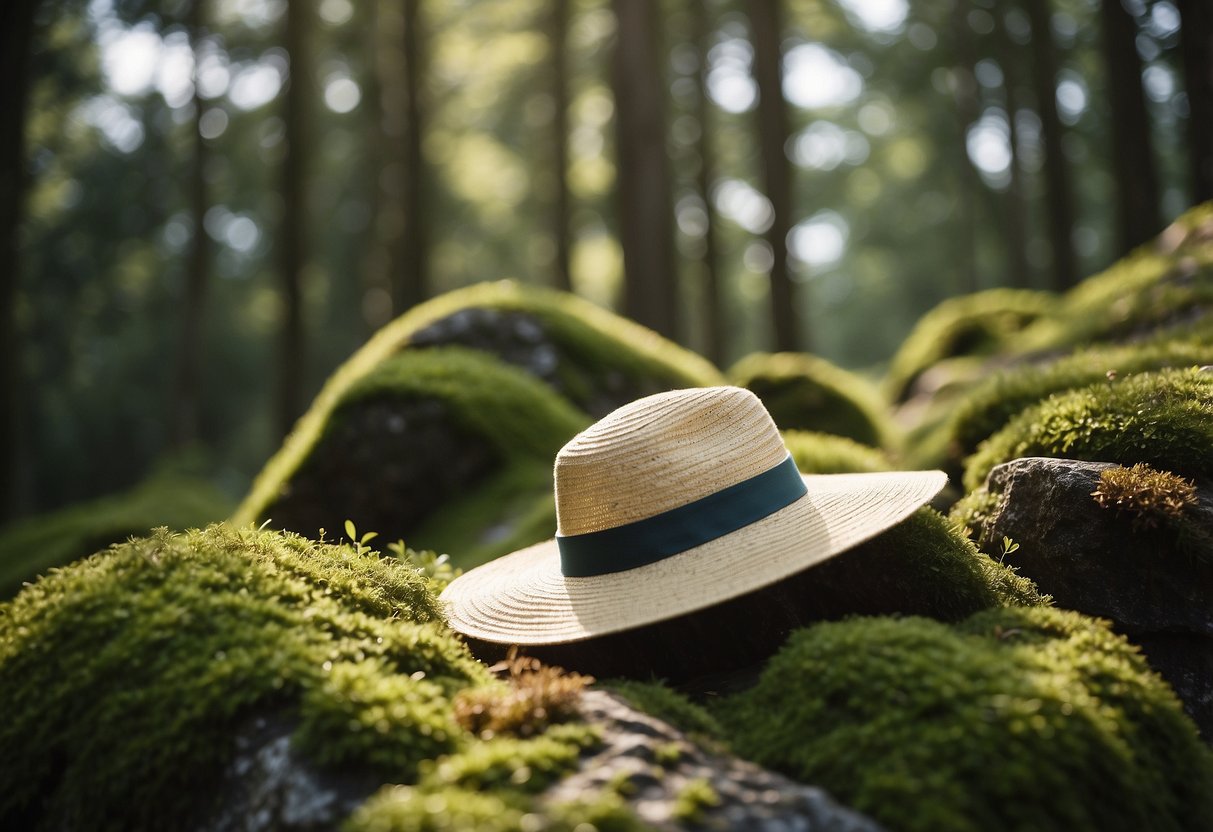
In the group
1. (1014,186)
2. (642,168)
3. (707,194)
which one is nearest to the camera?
(642,168)

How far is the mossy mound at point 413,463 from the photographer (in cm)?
689

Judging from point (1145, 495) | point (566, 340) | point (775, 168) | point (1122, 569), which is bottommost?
point (1122, 569)

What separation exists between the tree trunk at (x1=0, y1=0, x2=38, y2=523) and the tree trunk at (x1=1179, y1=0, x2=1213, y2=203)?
1441 cm

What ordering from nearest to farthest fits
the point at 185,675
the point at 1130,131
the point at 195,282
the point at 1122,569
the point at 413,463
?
the point at 185,675, the point at 1122,569, the point at 413,463, the point at 1130,131, the point at 195,282

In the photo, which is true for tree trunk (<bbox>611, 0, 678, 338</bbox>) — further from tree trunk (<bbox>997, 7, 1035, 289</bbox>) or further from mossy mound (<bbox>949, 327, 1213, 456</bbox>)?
tree trunk (<bbox>997, 7, 1035, 289</bbox>)

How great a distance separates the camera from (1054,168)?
59.8ft

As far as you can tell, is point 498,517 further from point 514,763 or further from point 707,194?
point 707,194

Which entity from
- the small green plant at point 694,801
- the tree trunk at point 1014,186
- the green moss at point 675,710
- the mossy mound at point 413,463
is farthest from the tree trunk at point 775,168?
the small green plant at point 694,801

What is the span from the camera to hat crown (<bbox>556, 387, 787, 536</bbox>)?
3.38 m

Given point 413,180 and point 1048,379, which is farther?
point 413,180

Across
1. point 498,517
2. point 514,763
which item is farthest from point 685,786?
point 498,517

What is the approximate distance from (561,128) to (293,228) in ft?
27.2

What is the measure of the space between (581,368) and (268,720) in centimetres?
616

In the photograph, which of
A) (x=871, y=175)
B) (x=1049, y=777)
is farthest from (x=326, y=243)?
(x=1049, y=777)
